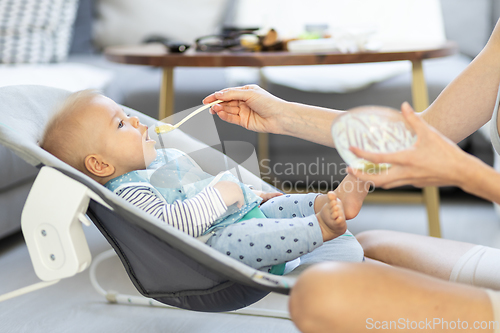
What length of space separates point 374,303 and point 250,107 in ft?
1.65

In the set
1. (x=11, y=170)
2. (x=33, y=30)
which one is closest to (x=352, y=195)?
(x=11, y=170)

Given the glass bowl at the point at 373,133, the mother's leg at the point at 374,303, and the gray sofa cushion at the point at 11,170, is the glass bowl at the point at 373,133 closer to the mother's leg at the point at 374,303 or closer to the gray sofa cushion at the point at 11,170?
the mother's leg at the point at 374,303

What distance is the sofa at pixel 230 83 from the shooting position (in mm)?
1822

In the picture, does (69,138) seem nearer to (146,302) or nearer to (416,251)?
(146,302)

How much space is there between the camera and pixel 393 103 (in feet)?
6.08

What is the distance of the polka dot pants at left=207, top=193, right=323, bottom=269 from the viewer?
80 cm

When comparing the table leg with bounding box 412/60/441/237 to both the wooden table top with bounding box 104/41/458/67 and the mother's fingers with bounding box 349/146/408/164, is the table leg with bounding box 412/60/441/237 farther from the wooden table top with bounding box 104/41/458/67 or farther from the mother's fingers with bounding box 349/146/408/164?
the mother's fingers with bounding box 349/146/408/164

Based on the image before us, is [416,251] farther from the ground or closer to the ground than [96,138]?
closer to the ground

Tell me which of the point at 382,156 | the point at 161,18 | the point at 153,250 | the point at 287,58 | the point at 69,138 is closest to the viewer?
the point at 382,156

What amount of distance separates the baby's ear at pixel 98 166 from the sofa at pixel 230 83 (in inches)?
26.7

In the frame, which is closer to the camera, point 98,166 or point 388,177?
point 388,177

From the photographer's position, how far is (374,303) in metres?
0.58

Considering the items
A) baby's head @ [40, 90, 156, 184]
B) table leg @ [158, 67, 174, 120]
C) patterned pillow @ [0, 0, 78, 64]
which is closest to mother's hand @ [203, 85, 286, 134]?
baby's head @ [40, 90, 156, 184]

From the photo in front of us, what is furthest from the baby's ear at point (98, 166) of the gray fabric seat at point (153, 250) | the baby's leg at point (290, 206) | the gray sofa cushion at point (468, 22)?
the gray sofa cushion at point (468, 22)
